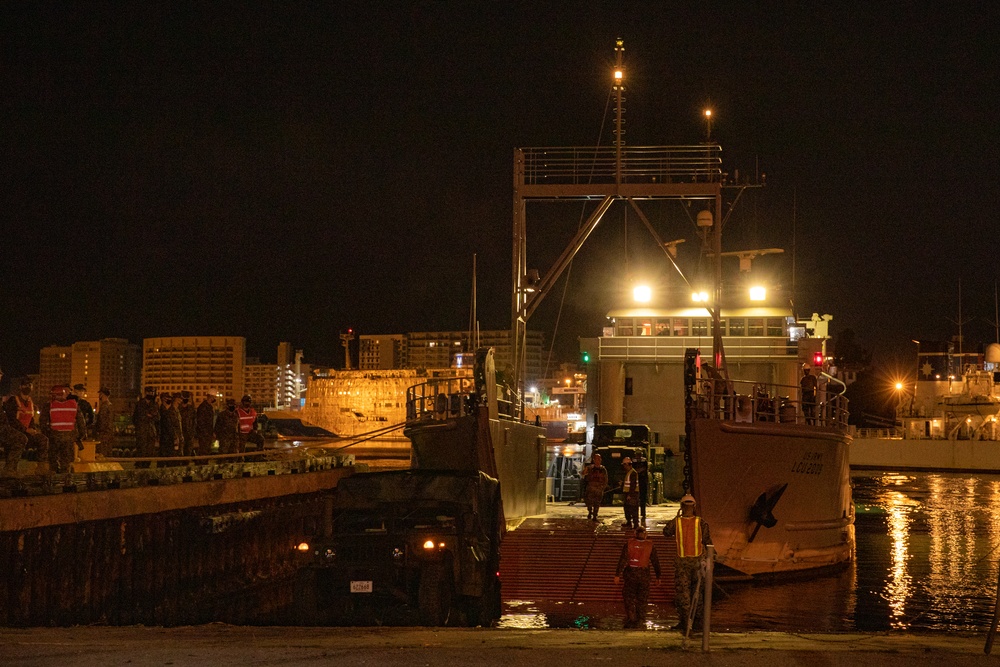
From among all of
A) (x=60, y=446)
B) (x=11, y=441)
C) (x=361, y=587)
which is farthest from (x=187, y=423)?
(x=361, y=587)

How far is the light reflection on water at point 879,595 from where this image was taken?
1485 cm

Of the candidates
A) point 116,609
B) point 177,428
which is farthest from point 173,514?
point 177,428

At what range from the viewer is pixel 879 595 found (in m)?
18.4

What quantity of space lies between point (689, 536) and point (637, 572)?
1.62 metres

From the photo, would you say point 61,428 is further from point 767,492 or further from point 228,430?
point 767,492

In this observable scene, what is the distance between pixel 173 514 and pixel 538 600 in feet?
17.8

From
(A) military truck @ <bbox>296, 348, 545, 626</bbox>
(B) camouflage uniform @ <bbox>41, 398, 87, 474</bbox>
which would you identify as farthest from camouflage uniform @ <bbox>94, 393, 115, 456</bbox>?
(A) military truck @ <bbox>296, 348, 545, 626</bbox>

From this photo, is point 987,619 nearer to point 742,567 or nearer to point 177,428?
point 742,567

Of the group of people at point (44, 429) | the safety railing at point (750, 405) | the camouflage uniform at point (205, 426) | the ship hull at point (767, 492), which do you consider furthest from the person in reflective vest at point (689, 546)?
the camouflage uniform at point (205, 426)

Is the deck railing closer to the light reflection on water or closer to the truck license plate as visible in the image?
the light reflection on water

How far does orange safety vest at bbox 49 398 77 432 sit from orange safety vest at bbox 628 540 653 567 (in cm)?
803

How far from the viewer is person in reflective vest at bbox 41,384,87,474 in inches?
583

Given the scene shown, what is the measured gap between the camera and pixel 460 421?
719 inches

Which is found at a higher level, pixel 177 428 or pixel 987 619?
pixel 177 428
